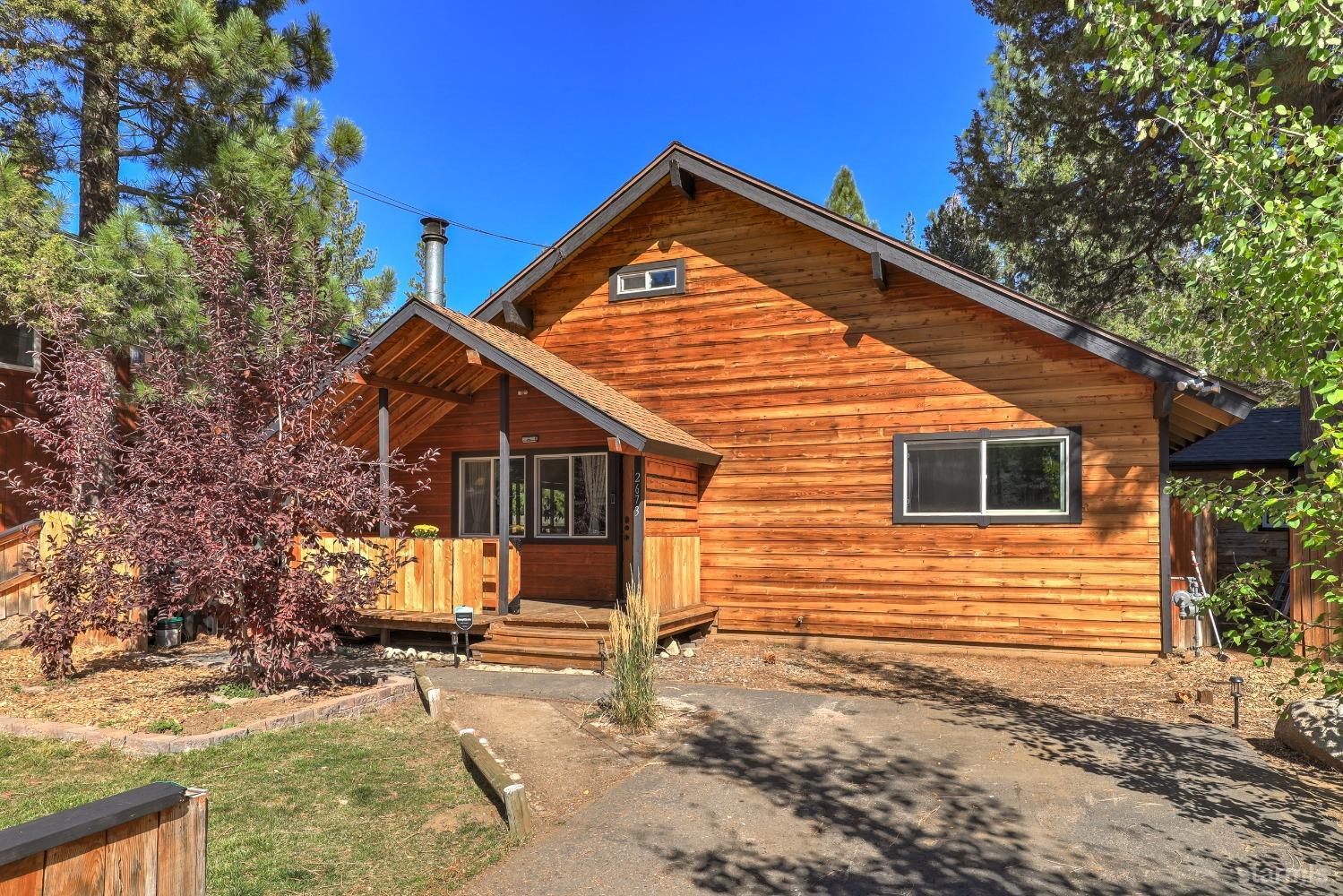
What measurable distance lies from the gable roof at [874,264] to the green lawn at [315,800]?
7.16 meters

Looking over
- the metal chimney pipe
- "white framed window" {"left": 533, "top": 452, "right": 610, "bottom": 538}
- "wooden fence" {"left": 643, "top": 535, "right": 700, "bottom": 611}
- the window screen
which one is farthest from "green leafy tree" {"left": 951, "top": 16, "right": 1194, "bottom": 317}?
the metal chimney pipe

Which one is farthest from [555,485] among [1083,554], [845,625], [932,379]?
[1083,554]

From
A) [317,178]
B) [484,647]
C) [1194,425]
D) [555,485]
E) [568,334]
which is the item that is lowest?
[484,647]

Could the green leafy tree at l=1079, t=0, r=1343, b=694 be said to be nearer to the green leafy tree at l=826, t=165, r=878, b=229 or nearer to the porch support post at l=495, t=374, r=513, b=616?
the porch support post at l=495, t=374, r=513, b=616

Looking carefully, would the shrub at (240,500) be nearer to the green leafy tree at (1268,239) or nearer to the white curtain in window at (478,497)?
the white curtain in window at (478,497)

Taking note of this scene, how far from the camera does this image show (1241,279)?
4.92 metres

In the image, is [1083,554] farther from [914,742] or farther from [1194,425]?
[914,742]

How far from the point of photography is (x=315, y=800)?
5.05m

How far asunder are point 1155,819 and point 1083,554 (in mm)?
5567

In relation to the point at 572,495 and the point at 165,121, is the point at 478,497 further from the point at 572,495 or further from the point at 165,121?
the point at 165,121

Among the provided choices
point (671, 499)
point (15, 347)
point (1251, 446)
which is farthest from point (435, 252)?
point (1251, 446)

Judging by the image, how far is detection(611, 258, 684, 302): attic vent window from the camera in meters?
12.5

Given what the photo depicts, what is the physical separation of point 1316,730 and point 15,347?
17.1 m

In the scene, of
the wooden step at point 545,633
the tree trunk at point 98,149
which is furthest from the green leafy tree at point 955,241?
the tree trunk at point 98,149
